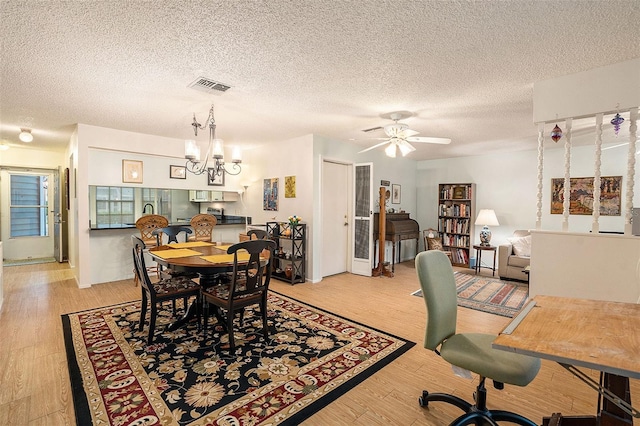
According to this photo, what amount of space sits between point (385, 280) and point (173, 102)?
12.8ft

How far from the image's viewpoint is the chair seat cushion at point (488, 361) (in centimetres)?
146

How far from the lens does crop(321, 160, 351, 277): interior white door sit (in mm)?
5219

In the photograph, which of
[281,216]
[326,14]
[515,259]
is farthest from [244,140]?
[515,259]

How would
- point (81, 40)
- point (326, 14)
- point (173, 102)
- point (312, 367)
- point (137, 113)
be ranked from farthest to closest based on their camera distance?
point (137, 113) → point (173, 102) → point (312, 367) → point (81, 40) → point (326, 14)

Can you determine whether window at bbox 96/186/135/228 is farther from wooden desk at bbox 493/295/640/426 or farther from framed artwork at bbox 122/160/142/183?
wooden desk at bbox 493/295/640/426

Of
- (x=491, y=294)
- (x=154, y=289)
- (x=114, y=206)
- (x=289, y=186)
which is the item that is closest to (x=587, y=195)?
(x=491, y=294)

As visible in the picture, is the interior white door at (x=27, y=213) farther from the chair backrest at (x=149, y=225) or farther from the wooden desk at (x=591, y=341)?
the wooden desk at (x=591, y=341)

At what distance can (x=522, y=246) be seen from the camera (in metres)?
5.24

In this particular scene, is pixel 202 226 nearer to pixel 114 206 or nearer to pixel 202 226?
pixel 202 226

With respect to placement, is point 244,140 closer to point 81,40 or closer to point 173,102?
point 173,102

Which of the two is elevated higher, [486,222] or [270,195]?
[270,195]

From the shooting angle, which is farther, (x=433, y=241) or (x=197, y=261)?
(x=433, y=241)

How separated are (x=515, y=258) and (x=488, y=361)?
4.29 metres

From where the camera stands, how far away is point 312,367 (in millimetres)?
2359
